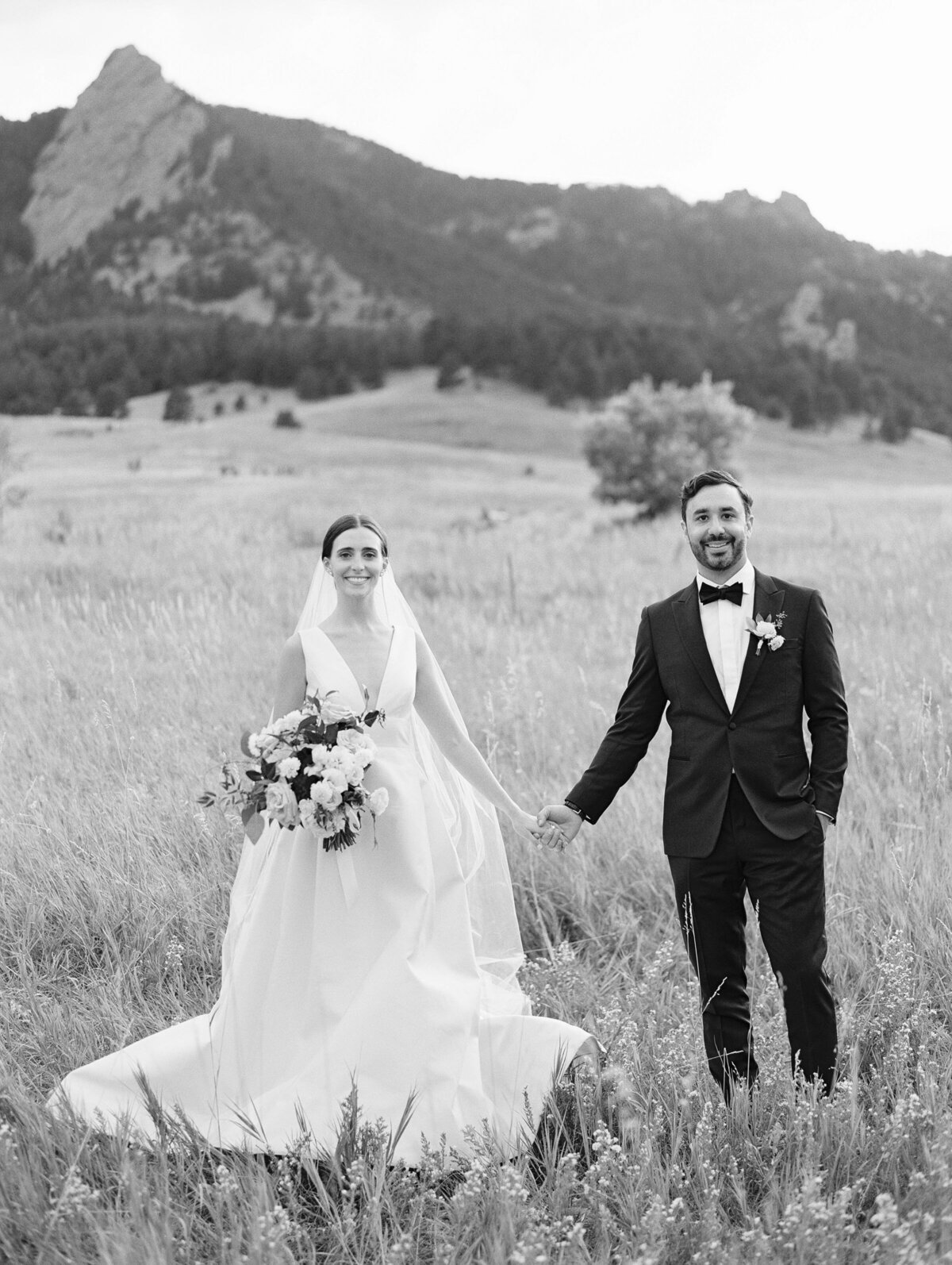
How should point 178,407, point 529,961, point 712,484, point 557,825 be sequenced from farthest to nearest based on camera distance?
point 178,407, point 529,961, point 557,825, point 712,484

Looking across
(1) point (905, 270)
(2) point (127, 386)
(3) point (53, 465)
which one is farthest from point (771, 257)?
(3) point (53, 465)

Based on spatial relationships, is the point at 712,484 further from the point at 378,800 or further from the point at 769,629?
the point at 378,800

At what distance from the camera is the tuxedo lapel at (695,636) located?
128 inches

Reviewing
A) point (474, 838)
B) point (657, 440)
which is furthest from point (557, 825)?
point (657, 440)

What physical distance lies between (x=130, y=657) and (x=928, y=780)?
568 centimetres

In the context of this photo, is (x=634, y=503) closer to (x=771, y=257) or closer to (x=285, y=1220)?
(x=285, y=1220)

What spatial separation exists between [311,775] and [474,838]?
40.5 inches

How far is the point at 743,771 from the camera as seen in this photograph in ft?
10.3

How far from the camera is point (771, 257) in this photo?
181750 millimetres

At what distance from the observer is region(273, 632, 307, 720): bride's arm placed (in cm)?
372

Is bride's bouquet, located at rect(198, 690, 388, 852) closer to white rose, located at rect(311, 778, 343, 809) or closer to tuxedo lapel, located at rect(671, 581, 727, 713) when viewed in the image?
white rose, located at rect(311, 778, 343, 809)

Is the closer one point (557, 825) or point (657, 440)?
point (557, 825)

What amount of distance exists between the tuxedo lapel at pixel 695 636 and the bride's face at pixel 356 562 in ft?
3.66

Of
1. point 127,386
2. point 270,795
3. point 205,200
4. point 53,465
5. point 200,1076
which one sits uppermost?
point 205,200
